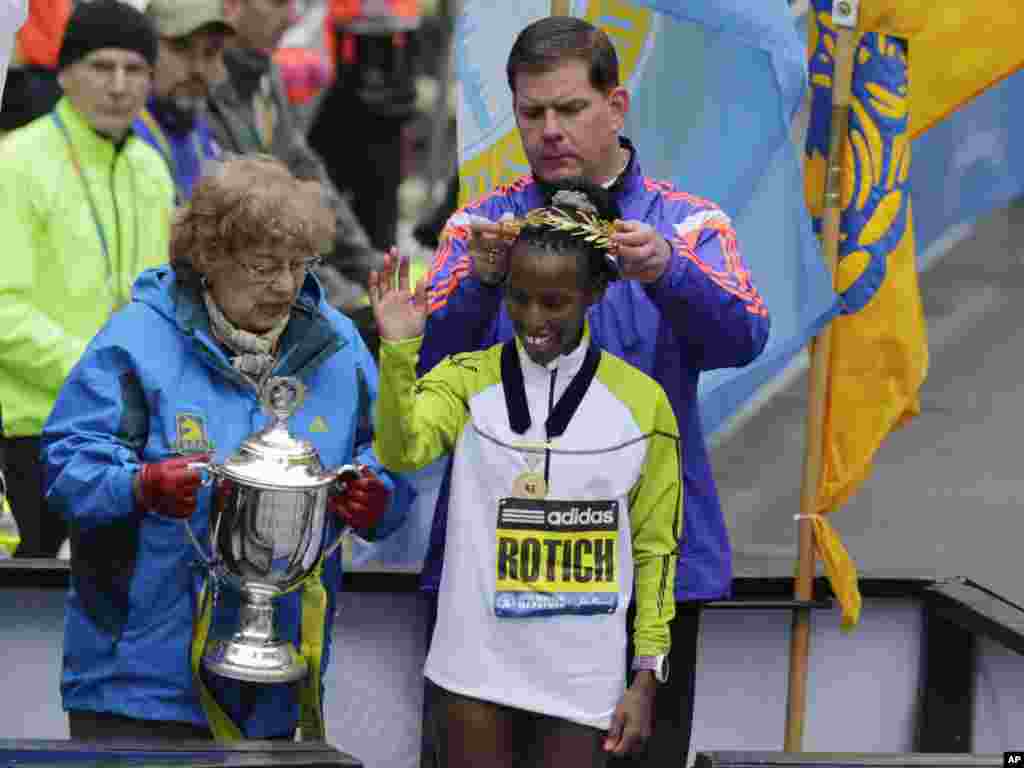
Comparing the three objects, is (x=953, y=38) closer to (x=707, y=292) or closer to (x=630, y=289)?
(x=630, y=289)

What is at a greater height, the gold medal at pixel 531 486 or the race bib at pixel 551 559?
the gold medal at pixel 531 486

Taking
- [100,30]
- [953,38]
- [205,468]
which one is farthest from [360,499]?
[100,30]

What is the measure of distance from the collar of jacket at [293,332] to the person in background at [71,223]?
75.5 inches

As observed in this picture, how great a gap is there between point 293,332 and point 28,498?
7.62ft

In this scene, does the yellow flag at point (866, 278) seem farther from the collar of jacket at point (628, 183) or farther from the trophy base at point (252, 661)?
the trophy base at point (252, 661)

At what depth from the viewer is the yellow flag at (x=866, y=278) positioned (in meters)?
5.27

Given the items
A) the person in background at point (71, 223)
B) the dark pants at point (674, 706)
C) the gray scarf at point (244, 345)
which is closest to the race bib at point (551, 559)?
the dark pants at point (674, 706)

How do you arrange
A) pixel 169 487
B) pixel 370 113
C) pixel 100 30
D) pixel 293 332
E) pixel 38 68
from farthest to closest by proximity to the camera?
1. pixel 370 113
2. pixel 38 68
3. pixel 100 30
4. pixel 293 332
5. pixel 169 487

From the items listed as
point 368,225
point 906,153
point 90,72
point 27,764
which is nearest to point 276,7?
point 90,72

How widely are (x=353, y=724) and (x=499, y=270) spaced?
1.52 m

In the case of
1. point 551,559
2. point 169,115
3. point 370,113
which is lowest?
point 551,559

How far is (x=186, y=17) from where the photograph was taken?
297 inches

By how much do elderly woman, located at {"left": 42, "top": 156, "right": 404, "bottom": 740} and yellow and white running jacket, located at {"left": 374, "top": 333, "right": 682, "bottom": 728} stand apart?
0.21 meters

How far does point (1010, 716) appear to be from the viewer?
541 cm
